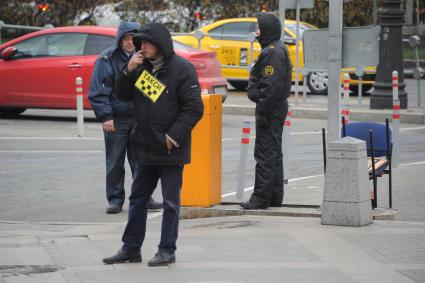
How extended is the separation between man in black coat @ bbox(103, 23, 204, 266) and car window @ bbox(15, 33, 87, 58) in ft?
40.0

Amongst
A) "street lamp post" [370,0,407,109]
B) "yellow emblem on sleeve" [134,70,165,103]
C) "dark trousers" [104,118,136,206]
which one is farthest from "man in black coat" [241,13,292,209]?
"street lamp post" [370,0,407,109]

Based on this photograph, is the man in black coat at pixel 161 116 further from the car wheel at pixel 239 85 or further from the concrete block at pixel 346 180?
the car wheel at pixel 239 85

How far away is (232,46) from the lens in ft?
87.5

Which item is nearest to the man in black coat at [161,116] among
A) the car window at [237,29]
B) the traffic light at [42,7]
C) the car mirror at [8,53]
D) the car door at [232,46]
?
the car mirror at [8,53]

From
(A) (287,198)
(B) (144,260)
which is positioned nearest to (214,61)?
(A) (287,198)

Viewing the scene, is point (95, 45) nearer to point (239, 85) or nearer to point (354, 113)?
point (354, 113)

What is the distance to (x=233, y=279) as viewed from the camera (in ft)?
26.7

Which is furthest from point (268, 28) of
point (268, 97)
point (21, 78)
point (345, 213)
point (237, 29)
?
point (237, 29)

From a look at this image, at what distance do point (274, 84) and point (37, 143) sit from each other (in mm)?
7294

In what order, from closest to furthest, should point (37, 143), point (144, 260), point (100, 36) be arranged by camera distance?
point (144, 260), point (37, 143), point (100, 36)

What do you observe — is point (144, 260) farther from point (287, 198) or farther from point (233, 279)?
point (287, 198)

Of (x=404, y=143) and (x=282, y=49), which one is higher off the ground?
(x=282, y=49)

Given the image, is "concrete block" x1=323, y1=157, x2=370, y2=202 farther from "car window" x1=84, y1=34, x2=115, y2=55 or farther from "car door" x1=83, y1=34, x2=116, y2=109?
"car window" x1=84, y1=34, x2=115, y2=55

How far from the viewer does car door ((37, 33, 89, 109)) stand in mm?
20438
